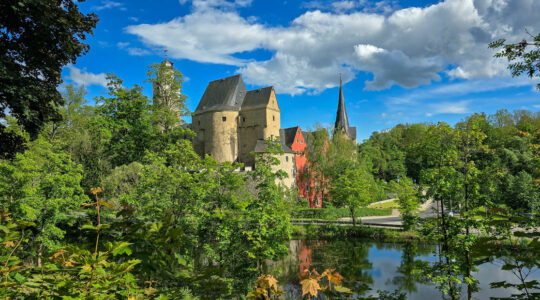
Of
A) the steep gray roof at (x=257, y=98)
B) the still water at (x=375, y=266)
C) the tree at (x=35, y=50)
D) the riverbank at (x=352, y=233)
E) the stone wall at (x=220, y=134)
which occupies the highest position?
the steep gray roof at (x=257, y=98)

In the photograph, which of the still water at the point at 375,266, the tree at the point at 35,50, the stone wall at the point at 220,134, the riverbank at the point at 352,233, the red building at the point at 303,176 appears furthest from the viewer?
the red building at the point at 303,176

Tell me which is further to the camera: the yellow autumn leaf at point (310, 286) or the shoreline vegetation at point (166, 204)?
the shoreline vegetation at point (166, 204)

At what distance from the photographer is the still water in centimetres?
1538

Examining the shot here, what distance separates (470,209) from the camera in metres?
7.78

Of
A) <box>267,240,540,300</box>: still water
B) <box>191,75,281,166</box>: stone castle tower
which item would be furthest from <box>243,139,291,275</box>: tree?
<box>191,75,281,166</box>: stone castle tower

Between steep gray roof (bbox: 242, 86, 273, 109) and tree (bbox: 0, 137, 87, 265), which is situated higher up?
steep gray roof (bbox: 242, 86, 273, 109)

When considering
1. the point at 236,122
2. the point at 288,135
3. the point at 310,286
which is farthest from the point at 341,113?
the point at 310,286

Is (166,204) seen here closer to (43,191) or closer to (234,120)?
(43,191)

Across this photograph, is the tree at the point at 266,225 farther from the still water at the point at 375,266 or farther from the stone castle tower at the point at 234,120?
the stone castle tower at the point at 234,120

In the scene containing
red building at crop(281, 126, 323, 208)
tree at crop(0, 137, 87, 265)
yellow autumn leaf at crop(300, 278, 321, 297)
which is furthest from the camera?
red building at crop(281, 126, 323, 208)

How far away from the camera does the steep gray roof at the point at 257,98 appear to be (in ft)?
133

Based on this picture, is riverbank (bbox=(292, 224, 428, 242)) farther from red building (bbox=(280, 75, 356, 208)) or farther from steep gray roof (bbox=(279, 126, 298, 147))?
steep gray roof (bbox=(279, 126, 298, 147))

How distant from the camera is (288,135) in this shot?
45.7 meters

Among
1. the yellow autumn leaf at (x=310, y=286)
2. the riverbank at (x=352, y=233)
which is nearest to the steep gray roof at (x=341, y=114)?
the riverbank at (x=352, y=233)
